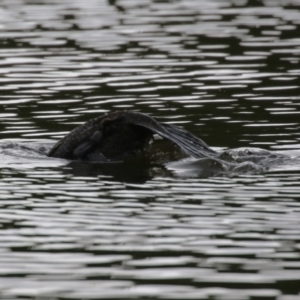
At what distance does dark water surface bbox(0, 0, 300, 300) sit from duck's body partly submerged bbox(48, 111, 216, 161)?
0.23m

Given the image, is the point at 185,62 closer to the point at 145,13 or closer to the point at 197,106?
the point at 197,106

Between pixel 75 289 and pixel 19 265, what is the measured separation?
660 millimetres

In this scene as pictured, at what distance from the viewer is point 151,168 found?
985 cm

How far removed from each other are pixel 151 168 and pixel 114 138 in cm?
55

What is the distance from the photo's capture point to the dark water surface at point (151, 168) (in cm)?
642

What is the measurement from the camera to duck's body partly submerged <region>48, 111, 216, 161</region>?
9922 mm

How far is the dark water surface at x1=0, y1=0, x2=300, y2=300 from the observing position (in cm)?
642

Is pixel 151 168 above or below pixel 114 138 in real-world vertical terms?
below

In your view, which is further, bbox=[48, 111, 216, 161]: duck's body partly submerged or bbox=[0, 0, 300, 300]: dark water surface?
bbox=[48, 111, 216, 161]: duck's body partly submerged

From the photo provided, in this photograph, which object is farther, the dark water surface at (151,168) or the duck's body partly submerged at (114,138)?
the duck's body partly submerged at (114,138)

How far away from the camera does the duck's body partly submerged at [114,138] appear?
992 cm

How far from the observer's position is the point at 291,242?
6977 millimetres

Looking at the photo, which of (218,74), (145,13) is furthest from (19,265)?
(145,13)

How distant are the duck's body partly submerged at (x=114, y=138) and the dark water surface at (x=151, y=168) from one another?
0.77 ft
